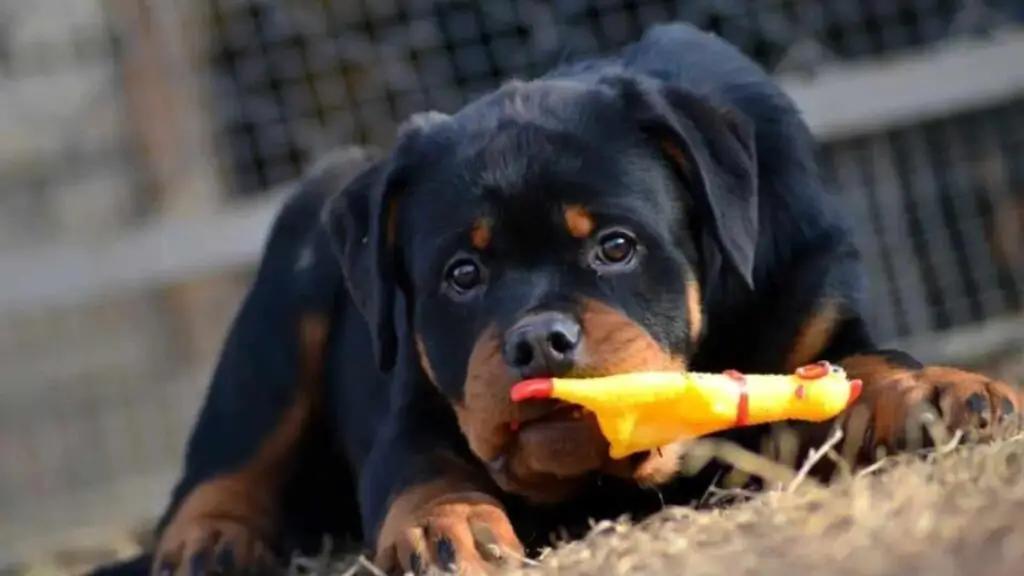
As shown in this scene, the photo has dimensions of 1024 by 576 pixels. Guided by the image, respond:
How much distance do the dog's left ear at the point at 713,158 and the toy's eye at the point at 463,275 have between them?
0.36m

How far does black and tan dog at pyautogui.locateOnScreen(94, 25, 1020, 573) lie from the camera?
243 centimetres

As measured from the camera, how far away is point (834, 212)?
119 inches

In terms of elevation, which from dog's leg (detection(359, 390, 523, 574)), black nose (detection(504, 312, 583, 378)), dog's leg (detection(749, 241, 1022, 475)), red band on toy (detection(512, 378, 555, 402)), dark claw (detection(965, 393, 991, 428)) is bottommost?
dog's leg (detection(359, 390, 523, 574))

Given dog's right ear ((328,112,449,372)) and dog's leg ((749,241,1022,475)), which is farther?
dog's right ear ((328,112,449,372))

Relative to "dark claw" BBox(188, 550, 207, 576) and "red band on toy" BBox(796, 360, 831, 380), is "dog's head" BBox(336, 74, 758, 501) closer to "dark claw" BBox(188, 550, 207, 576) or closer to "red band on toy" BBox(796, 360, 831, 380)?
"red band on toy" BBox(796, 360, 831, 380)

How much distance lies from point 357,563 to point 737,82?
1094mm

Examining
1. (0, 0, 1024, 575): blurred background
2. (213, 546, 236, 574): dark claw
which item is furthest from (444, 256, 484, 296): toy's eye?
(0, 0, 1024, 575): blurred background

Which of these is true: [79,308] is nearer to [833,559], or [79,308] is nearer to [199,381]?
[199,381]

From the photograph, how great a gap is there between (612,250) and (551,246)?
9 cm

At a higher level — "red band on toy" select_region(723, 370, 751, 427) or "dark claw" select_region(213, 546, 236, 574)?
"red band on toy" select_region(723, 370, 751, 427)

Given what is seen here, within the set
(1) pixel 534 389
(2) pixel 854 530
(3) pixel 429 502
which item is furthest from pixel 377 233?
(2) pixel 854 530

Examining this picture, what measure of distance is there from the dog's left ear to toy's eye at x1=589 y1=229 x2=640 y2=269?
0.15 metres

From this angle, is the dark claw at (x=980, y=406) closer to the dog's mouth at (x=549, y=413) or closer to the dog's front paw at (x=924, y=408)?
the dog's front paw at (x=924, y=408)

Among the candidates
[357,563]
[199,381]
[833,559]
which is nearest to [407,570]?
[357,563]
